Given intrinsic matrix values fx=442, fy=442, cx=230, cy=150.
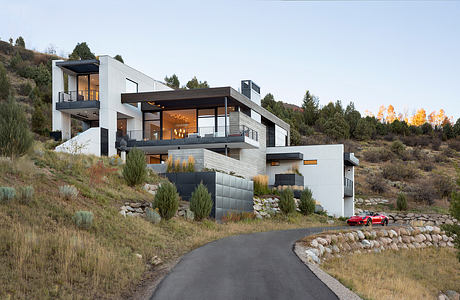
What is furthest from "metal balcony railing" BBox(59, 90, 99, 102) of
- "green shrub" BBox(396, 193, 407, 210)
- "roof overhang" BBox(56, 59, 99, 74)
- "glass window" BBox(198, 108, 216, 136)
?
"green shrub" BBox(396, 193, 407, 210)

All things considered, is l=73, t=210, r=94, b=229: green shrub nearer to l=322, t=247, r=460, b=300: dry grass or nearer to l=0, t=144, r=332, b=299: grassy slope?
l=0, t=144, r=332, b=299: grassy slope

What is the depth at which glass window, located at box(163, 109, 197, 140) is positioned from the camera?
36719 millimetres

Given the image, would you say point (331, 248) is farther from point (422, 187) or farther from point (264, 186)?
point (422, 187)

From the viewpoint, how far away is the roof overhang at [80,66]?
3391 cm

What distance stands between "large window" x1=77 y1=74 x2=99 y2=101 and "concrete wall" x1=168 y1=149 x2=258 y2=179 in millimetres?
14205

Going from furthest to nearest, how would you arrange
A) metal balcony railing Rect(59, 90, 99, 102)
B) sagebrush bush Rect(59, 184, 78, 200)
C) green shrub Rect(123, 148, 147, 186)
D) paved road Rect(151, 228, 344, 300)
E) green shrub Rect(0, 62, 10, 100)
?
green shrub Rect(0, 62, 10, 100), metal balcony railing Rect(59, 90, 99, 102), green shrub Rect(123, 148, 147, 186), sagebrush bush Rect(59, 184, 78, 200), paved road Rect(151, 228, 344, 300)

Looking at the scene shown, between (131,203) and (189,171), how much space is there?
24.3 feet

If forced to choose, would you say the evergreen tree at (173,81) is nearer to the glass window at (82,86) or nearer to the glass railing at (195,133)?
the glass window at (82,86)

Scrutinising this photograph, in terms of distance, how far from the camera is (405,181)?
54188 mm

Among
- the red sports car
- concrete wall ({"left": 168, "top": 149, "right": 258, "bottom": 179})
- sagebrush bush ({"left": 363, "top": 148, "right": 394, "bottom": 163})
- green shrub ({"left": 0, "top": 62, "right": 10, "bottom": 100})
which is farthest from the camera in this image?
sagebrush bush ({"left": 363, "top": 148, "right": 394, "bottom": 163})

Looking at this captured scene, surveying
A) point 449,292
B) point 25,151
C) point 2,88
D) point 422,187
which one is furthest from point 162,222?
point 2,88

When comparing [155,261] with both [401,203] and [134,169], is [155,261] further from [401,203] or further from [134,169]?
[401,203]

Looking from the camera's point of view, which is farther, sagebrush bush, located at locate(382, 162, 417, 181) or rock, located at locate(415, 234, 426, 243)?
sagebrush bush, located at locate(382, 162, 417, 181)

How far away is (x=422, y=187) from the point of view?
4531 centimetres
